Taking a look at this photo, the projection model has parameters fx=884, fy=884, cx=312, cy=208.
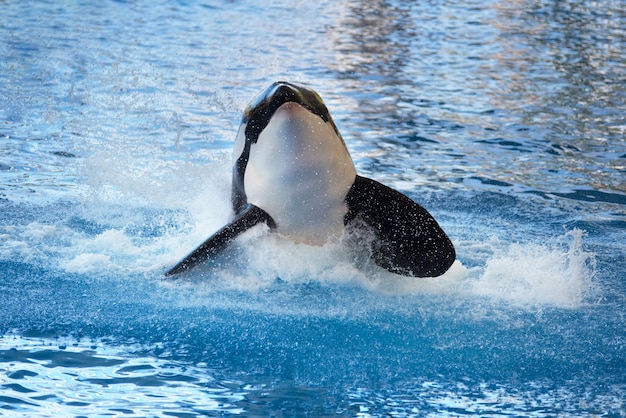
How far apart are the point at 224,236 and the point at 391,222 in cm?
127

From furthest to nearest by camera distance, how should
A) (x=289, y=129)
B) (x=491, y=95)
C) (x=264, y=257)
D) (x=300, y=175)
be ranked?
(x=491, y=95), (x=264, y=257), (x=300, y=175), (x=289, y=129)

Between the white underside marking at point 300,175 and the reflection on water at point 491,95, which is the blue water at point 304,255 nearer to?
the reflection on water at point 491,95

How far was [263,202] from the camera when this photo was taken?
6582 mm

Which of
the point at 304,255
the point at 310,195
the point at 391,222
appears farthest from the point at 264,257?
the point at 391,222

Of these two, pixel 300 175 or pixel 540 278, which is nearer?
pixel 300 175

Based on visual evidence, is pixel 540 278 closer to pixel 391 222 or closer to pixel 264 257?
pixel 391 222

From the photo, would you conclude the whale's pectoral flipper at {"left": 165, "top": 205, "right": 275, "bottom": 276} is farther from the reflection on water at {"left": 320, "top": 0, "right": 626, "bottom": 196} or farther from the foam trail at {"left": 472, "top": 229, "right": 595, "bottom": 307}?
the reflection on water at {"left": 320, "top": 0, "right": 626, "bottom": 196}

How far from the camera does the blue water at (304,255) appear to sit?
498 cm

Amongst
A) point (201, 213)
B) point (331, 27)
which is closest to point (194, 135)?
point (201, 213)

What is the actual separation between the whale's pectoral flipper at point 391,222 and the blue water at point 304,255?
0.17 meters

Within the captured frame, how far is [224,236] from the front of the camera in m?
6.45

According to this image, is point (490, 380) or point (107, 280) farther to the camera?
point (107, 280)

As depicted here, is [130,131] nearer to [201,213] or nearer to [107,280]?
[201,213]

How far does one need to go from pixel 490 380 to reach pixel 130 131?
30.4ft
